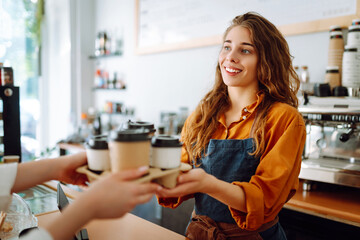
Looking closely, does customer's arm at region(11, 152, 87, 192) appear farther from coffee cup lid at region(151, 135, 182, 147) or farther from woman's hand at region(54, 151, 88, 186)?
coffee cup lid at region(151, 135, 182, 147)

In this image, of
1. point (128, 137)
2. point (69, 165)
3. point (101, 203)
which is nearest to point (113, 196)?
point (101, 203)

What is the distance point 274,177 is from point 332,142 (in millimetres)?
980

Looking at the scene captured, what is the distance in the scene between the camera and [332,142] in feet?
6.02

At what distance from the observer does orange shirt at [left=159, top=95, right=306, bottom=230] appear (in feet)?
3.42

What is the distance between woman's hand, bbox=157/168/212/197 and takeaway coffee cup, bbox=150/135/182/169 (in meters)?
0.06

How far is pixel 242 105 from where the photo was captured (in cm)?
138

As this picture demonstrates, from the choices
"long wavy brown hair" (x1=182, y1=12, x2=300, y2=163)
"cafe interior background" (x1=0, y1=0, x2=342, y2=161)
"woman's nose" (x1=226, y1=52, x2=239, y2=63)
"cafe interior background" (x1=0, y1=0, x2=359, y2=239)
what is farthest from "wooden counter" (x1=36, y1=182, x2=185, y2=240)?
"cafe interior background" (x1=0, y1=0, x2=342, y2=161)

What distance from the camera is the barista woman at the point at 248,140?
107 cm

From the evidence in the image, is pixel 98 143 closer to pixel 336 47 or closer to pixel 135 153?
pixel 135 153

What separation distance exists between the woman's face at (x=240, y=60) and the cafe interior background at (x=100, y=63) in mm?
1302

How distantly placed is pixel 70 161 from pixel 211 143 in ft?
1.94

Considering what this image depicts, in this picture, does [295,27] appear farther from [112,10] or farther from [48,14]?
[48,14]

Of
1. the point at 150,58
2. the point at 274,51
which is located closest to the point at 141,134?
the point at 274,51

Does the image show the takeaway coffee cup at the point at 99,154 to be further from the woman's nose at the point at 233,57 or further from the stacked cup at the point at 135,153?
the woman's nose at the point at 233,57
